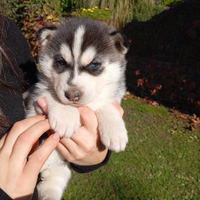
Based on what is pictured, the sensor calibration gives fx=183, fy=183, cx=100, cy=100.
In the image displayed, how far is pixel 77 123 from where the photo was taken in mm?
1594

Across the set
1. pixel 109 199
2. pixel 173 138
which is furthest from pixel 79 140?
pixel 173 138

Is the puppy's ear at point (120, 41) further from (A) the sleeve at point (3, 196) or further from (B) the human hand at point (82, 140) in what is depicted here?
(A) the sleeve at point (3, 196)

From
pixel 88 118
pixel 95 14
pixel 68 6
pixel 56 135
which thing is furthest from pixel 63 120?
pixel 68 6

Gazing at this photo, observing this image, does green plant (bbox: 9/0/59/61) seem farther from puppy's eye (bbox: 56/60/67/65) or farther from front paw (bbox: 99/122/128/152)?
front paw (bbox: 99/122/128/152)

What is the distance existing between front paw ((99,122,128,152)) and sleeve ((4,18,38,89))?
1286 millimetres

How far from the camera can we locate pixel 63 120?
1.52 metres

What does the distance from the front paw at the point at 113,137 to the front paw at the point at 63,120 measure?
287 millimetres

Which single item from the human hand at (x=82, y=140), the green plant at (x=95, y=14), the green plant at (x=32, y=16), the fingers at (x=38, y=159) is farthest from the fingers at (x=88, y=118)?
the green plant at (x=95, y=14)

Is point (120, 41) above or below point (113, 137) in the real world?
above

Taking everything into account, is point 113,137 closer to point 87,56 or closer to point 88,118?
point 88,118

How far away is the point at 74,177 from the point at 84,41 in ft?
9.19

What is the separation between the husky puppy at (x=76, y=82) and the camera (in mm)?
1612

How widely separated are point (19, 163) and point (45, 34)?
4.71 feet

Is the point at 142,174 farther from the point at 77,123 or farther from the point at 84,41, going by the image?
the point at 84,41
